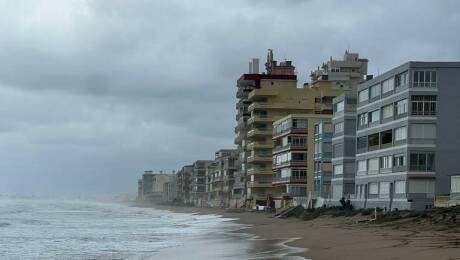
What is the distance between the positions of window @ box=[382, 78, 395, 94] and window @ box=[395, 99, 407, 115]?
2.26 m

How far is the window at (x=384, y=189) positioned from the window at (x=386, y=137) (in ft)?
14.0

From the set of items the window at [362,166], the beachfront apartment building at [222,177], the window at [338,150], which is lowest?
the beachfront apartment building at [222,177]

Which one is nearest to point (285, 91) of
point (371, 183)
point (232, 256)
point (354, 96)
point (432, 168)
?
point (354, 96)

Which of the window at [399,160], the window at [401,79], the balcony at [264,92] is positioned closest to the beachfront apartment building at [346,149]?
the window at [399,160]

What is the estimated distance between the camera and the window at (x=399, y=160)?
6606cm

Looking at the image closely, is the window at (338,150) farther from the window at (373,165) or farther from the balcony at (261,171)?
the balcony at (261,171)

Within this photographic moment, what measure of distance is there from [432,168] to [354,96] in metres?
20.4

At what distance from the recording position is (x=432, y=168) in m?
65.1

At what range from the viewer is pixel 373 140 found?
73.9 m

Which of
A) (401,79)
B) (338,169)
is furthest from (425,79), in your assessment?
(338,169)

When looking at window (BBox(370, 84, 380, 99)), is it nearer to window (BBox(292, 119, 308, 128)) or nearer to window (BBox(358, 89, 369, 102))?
window (BBox(358, 89, 369, 102))

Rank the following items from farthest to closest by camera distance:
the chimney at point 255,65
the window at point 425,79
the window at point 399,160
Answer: the chimney at point 255,65, the window at point 399,160, the window at point 425,79

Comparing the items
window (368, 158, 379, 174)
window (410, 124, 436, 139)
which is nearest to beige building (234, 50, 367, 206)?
window (368, 158, 379, 174)

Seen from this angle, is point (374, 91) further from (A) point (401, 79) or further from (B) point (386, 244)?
(B) point (386, 244)
